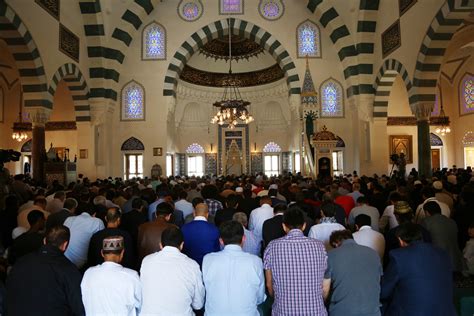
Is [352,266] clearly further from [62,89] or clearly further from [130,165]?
[62,89]

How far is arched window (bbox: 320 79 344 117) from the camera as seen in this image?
14.4 metres

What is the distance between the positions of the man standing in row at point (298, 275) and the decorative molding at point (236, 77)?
54.8ft

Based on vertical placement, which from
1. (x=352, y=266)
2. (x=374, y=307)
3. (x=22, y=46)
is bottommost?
(x=374, y=307)

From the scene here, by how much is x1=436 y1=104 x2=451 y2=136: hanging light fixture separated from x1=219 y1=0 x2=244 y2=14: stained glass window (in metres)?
8.60

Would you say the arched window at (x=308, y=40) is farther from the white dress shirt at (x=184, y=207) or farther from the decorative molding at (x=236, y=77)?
the white dress shirt at (x=184, y=207)

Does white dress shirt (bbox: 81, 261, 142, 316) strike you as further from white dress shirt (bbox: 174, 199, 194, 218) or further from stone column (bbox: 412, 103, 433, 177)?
stone column (bbox: 412, 103, 433, 177)

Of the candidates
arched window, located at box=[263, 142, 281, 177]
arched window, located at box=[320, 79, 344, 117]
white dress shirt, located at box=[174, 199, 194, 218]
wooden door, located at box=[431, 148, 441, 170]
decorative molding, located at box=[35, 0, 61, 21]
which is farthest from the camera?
arched window, located at box=[263, 142, 281, 177]

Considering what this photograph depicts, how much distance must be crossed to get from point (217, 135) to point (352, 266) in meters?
17.6

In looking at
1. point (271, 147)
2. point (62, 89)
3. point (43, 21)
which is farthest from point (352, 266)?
point (271, 147)

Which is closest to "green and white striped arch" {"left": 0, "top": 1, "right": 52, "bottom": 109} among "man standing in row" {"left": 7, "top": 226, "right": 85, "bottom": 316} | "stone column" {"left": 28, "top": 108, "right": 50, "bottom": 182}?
"stone column" {"left": 28, "top": 108, "right": 50, "bottom": 182}

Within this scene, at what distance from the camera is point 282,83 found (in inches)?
736

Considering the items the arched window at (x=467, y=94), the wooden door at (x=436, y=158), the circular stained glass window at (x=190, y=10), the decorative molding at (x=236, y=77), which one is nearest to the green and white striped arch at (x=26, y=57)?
the circular stained glass window at (x=190, y=10)

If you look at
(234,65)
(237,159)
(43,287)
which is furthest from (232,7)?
(43,287)

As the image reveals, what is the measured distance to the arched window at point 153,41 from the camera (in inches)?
569
